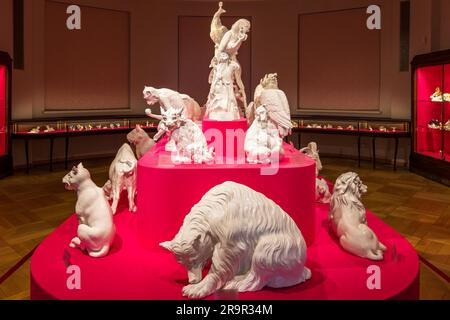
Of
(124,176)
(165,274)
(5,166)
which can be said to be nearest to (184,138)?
(165,274)

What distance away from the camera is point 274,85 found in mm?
3512

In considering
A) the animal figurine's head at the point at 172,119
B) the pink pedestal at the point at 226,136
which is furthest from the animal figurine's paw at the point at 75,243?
the pink pedestal at the point at 226,136

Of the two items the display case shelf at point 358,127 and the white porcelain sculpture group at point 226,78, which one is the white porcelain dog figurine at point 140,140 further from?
the display case shelf at point 358,127

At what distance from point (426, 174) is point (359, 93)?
2.67 meters

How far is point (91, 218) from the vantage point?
262cm

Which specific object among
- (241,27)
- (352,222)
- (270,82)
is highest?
(241,27)

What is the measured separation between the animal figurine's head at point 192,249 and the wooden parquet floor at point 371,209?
130cm

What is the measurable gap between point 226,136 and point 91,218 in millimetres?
1264

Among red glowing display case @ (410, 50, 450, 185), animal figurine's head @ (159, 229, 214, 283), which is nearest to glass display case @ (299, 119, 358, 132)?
red glowing display case @ (410, 50, 450, 185)

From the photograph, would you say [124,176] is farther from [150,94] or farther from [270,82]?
[270,82]

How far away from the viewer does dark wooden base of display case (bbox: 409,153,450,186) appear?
20.2 feet

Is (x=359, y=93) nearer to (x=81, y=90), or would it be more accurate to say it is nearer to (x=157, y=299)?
(x=81, y=90)

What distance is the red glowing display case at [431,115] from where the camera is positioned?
20.7ft

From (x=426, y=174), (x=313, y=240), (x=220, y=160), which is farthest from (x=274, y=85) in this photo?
(x=426, y=174)
